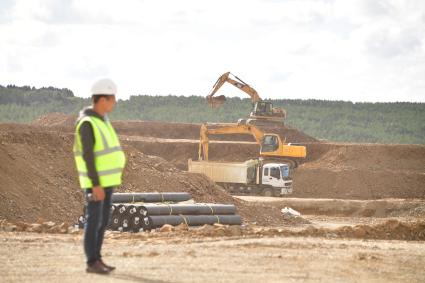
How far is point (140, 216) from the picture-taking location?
1906 centimetres

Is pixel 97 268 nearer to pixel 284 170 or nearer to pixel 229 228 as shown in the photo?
pixel 229 228

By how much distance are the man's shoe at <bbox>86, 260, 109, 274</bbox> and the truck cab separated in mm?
31783

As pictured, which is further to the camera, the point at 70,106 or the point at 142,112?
the point at 142,112

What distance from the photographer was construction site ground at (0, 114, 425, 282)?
31.9ft

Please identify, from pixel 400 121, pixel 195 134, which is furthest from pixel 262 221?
pixel 400 121

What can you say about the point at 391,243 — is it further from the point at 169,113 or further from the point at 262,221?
the point at 169,113

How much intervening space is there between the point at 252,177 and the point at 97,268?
107ft

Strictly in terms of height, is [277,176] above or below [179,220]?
above

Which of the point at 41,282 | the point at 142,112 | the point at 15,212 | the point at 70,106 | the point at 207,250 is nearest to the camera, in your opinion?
the point at 41,282

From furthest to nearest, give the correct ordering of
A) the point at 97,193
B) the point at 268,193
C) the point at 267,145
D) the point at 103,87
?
1. the point at 267,145
2. the point at 268,193
3. the point at 103,87
4. the point at 97,193

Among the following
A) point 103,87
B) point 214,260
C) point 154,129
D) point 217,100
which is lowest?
point 214,260

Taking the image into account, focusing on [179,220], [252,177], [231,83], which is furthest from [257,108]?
[179,220]

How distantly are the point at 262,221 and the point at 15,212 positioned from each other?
28.6 feet

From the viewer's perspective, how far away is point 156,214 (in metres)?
19.6
